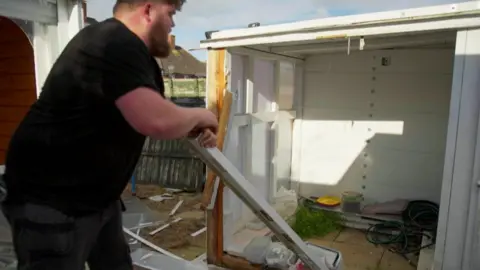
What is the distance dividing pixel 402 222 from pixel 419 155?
32.0 inches

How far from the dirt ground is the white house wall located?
1.54 meters

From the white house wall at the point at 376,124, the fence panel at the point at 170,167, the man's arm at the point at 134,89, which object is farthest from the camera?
the fence panel at the point at 170,167

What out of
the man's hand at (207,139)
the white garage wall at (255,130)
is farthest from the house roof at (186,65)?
the man's hand at (207,139)

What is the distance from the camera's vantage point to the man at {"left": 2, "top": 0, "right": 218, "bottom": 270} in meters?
0.97

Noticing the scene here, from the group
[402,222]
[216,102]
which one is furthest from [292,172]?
[216,102]

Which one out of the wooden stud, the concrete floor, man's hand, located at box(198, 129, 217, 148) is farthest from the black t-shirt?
the concrete floor

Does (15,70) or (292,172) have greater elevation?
(15,70)

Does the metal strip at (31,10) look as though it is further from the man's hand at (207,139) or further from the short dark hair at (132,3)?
the man's hand at (207,139)

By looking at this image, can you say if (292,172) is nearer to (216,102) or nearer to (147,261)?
(216,102)

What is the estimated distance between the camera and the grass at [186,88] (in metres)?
9.13

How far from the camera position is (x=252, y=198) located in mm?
1742

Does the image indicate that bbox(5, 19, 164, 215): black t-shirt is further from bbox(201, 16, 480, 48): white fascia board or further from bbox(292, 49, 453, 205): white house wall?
bbox(292, 49, 453, 205): white house wall

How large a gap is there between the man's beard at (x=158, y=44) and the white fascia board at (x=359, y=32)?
172cm

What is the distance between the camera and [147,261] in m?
2.53
